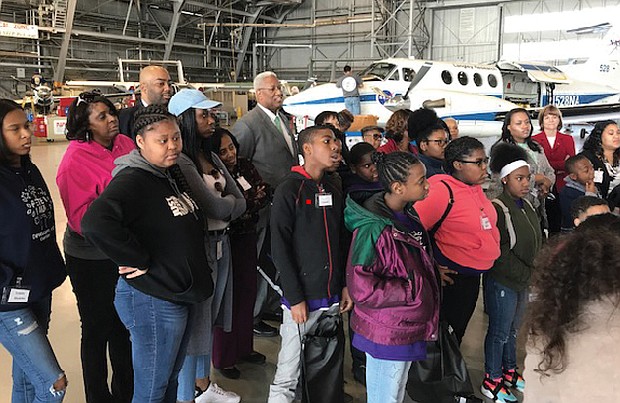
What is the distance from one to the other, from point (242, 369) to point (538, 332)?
96.3 inches

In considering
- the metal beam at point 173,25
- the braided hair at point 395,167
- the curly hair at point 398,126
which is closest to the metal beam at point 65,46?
the metal beam at point 173,25

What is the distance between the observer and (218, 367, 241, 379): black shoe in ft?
10.0

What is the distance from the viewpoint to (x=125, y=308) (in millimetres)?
2006

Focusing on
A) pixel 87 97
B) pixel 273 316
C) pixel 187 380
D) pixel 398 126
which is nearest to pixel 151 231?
pixel 187 380

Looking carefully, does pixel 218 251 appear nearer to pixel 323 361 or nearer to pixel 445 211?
pixel 323 361

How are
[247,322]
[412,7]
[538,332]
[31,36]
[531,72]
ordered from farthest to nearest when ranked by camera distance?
[412,7] < [31,36] < [531,72] < [247,322] < [538,332]

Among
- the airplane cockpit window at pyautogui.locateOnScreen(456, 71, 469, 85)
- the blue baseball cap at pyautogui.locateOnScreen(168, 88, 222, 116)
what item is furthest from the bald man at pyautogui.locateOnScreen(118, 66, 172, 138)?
the airplane cockpit window at pyautogui.locateOnScreen(456, 71, 469, 85)

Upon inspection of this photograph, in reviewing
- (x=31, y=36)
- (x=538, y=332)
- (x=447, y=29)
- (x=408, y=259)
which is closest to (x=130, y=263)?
(x=408, y=259)

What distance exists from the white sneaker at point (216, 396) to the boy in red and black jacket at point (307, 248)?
1.29 feet

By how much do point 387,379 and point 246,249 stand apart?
4.09ft

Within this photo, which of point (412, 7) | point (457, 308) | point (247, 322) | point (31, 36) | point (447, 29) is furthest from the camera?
point (447, 29)

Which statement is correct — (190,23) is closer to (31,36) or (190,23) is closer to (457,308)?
Answer: (31,36)

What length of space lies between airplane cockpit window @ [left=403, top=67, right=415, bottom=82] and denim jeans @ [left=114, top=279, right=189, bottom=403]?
9.75 meters

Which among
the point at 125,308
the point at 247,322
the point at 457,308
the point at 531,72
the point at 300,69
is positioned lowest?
the point at 247,322
